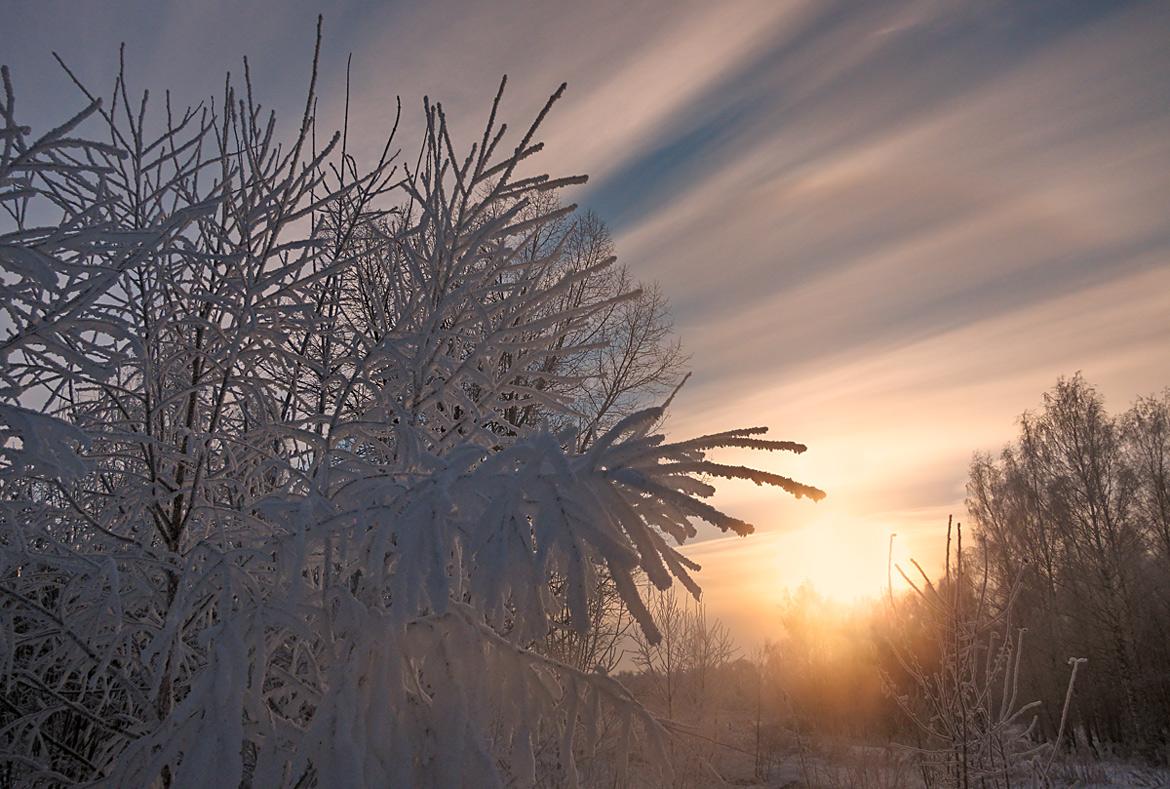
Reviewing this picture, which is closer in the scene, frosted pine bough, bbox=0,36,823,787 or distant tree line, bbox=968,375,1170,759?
frosted pine bough, bbox=0,36,823,787

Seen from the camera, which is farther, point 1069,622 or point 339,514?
point 1069,622

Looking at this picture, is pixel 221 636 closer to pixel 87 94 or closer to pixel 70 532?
pixel 87 94

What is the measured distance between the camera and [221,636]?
1.44 meters

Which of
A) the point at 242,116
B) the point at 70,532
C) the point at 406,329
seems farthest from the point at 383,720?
the point at 70,532

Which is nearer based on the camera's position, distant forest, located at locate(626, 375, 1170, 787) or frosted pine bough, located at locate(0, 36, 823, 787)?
frosted pine bough, located at locate(0, 36, 823, 787)

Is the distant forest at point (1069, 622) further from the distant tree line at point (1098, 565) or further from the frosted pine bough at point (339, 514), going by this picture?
the frosted pine bough at point (339, 514)

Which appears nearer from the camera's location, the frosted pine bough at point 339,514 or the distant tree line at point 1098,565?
the frosted pine bough at point 339,514

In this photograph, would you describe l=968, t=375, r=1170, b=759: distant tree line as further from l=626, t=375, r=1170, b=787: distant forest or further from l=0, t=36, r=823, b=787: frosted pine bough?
l=0, t=36, r=823, b=787: frosted pine bough

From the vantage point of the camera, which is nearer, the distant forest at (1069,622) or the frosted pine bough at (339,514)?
the frosted pine bough at (339,514)

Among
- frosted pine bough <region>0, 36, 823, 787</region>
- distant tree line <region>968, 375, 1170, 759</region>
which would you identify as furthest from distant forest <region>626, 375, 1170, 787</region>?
frosted pine bough <region>0, 36, 823, 787</region>

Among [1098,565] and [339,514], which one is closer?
[339,514]

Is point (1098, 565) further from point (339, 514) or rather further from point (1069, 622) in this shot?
point (339, 514)

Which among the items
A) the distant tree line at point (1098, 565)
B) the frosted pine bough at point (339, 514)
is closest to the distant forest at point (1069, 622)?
the distant tree line at point (1098, 565)

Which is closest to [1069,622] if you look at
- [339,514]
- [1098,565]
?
[1098,565]
